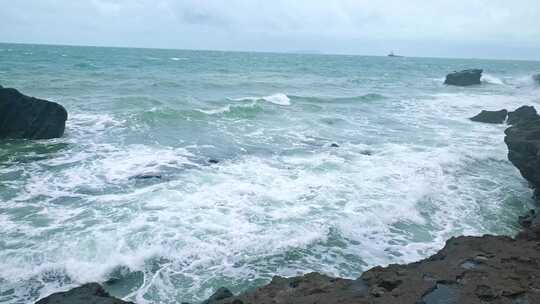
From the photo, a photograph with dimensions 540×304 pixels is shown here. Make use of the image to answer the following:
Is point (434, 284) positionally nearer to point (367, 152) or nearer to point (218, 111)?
point (367, 152)

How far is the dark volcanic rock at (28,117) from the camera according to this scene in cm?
1805

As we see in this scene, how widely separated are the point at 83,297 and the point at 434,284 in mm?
5260

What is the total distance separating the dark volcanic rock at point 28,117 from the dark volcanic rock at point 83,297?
1385 cm

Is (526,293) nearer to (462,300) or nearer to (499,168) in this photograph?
(462,300)

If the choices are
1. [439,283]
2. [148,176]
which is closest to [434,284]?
[439,283]

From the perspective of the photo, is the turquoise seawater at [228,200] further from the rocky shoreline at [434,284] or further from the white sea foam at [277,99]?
the white sea foam at [277,99]

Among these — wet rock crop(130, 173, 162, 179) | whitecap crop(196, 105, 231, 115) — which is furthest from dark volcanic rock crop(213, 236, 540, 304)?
whitecap crop(196, 105, 231, 115)

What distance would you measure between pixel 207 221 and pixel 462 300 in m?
6.32

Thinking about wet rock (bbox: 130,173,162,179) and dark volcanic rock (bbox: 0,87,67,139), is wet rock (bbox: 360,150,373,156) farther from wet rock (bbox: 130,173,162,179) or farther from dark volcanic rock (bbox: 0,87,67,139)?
dark volcanic rock (bbox: 0,87,67,139)

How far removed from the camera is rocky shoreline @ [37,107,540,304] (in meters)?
5.66

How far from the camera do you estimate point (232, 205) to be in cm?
1128

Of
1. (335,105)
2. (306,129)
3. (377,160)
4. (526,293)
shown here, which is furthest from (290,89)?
(526,293)

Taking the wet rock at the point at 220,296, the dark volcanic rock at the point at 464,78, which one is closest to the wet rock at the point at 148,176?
the wet rock at the point at 220,296

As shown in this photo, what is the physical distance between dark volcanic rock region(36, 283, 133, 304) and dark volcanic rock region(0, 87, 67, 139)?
13852 mm
